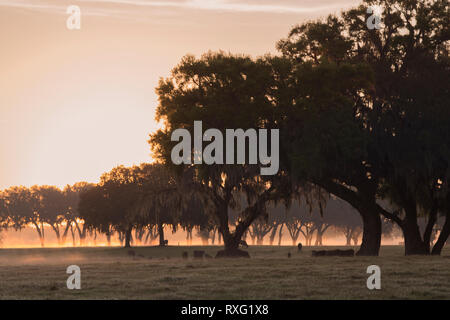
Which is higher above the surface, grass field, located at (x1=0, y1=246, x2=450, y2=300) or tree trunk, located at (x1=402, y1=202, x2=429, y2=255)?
tree trunk, located at (x1=402, y1=202, x2=429, y2=255)

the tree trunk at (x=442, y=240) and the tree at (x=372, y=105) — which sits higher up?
the tree at (x=372, y=105)

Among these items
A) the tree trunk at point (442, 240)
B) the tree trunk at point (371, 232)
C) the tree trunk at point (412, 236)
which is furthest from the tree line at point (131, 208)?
the tree trunk at point (442, 240)

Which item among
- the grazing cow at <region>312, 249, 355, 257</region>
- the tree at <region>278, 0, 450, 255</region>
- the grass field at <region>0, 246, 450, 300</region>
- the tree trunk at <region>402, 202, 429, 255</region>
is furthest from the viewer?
the tree trunk at <region>402, 202, 429, 255</region>

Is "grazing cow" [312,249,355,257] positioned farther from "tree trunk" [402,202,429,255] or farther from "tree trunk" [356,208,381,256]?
"tree trunk" [402,202,429,255]

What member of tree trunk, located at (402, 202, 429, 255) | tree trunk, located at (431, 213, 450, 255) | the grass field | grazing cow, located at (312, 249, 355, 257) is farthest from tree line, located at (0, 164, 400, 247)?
the grass field

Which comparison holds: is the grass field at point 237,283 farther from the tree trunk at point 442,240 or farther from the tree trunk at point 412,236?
the tree trunk at point 442,240

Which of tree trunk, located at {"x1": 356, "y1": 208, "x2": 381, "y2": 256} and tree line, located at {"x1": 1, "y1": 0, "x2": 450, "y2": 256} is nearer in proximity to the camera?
tree line, located at {"x1": 1, "y1": 0, "x2": 450, "y2": 256}

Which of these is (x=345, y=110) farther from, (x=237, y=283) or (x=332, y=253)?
(x=237, y=283)

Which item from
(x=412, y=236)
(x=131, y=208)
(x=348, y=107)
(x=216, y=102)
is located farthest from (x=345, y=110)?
(x=131, y=208)

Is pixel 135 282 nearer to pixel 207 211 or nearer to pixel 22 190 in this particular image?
pixel 207 211

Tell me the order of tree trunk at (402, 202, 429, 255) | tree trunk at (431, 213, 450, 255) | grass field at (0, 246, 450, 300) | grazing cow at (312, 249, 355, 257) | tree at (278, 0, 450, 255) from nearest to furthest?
grass field at (0, 246, 450, 300) < tree at (278, 0, 450, 255) < grazing cow at (312, 249, 355, 257) < tree trunk at (431, 213, 450, 255) < tree trunk at (402, 202, 429, 255)

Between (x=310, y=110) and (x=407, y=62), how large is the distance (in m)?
8.00

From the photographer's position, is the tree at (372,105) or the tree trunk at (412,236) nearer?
the tree at (372,105)
